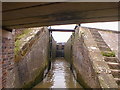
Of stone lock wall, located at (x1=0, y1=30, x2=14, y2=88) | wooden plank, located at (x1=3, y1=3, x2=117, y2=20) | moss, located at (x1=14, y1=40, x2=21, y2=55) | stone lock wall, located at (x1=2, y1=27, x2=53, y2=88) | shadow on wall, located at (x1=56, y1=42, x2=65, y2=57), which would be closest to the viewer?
wooden plank, located at (x1=3, y1=3, x2=117, y2=20)

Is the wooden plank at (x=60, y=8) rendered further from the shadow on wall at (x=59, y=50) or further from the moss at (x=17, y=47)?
the shadow on wall at (x=59, y=50)

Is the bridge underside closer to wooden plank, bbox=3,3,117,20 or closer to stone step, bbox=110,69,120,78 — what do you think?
wooden plank, bbox=3,3,117,20

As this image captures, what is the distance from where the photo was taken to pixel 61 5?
54.4 inches

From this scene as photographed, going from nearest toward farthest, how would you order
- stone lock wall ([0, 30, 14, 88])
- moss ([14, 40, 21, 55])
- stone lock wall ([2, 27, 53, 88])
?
1. stone lock wall ([0, 30, 14, 88])
2. stone lock wall ([2, 27, 53, 88])
3. moss ([14, 40, 21, 55])

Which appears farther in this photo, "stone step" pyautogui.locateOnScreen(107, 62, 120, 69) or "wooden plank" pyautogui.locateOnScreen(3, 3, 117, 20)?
"stone step" pyautogui.locateOnScreen(107, 62, 120, 69)

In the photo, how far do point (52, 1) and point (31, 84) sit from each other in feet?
14.1

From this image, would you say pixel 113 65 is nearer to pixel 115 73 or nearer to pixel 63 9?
pixel 115 73

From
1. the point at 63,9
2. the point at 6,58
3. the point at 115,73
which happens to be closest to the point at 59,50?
the point at 115,73

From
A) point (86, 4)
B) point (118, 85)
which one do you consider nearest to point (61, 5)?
point (86, 4)

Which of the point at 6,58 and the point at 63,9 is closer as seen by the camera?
the point at 63,9

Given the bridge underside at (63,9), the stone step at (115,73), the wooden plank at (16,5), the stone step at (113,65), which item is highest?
the wooden plank at (16,5)

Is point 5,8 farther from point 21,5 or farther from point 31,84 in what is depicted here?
point 31,84

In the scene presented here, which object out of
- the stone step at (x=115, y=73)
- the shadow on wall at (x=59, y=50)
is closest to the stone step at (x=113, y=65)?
the stone step at (x=115, y=73)

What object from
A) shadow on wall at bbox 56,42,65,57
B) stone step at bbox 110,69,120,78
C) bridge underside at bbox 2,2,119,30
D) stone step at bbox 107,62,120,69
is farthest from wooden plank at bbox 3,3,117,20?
shadow on wall at bbox 56,42,65,57
